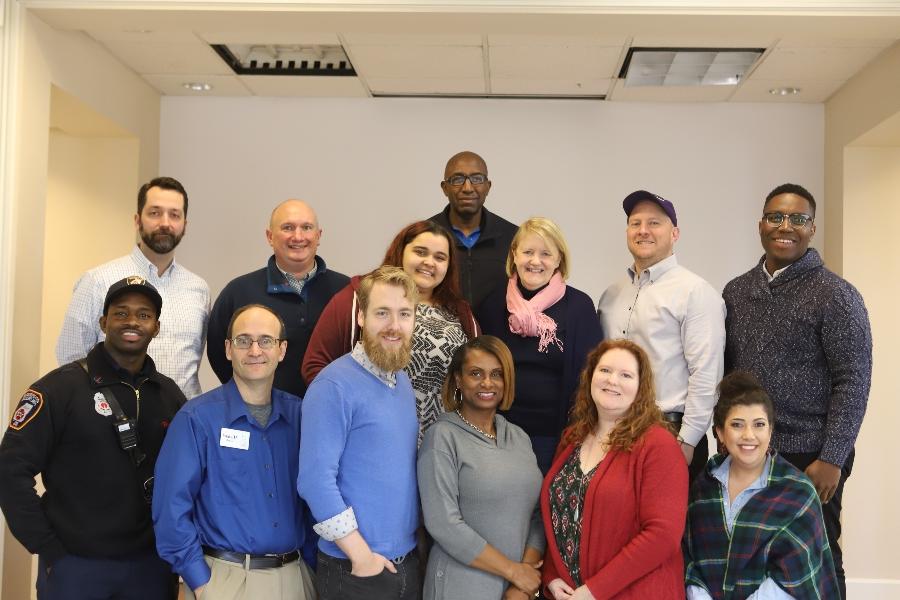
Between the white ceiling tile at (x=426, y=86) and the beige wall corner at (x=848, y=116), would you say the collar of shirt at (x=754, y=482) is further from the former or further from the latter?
the white ceiling tile at (x=426, y=86)

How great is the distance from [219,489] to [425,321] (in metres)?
0.89

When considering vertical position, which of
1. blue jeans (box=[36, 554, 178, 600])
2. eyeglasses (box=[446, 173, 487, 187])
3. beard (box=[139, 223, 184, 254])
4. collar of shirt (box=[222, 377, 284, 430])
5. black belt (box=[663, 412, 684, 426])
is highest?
eyeglasses (box=[446, 173, 487, 187])

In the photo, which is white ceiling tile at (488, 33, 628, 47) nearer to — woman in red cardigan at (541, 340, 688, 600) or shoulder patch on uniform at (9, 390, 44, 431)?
woman in red cardigan at (541, 340, 688, 600)

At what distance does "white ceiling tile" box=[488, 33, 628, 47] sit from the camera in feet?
15.8

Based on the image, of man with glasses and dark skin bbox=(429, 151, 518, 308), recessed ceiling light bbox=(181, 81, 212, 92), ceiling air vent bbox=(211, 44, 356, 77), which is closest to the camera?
man with glasses and dark skin bbox=(429, 151, 518, 308)

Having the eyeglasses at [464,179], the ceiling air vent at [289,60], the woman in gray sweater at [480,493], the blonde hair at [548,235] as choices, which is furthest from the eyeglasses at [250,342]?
the ceiling air vent at [289,60]

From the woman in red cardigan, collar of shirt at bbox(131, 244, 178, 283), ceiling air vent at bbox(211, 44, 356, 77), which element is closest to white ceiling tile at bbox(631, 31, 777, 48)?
ceiling air vent at bbox(211, 44, 356, 77)

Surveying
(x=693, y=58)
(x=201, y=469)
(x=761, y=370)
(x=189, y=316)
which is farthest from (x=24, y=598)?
(x=693, y=58)

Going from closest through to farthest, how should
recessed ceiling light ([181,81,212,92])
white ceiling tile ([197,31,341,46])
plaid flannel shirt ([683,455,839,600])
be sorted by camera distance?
plaid flannel shirt ([683,455,839,600]) < white ceiling tile ([197,31,341,46]) < recessed ceiling light ([181,81,212,92])

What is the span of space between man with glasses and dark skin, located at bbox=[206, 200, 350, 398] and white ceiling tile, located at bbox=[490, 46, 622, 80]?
1887mm

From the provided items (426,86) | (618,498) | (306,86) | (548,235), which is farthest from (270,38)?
(618,498)

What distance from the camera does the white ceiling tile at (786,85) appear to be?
553 cm

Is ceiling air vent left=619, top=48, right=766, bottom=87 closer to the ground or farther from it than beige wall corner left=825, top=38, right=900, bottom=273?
farther from it

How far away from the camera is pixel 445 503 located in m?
2.74
